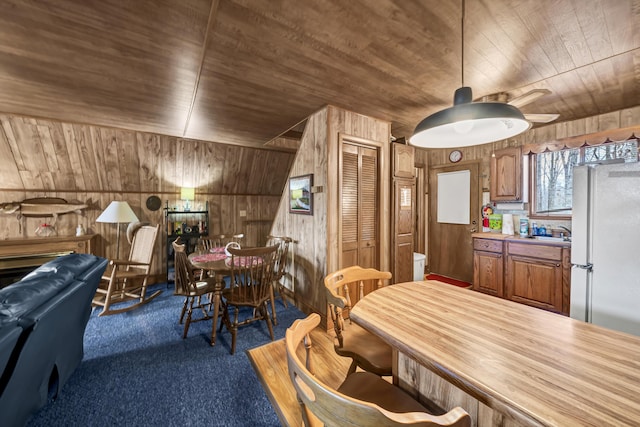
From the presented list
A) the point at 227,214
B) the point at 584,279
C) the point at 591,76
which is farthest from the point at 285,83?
the point at 227,214

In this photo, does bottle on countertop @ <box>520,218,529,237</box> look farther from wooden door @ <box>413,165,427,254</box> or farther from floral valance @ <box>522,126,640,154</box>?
wooden door @ <box>413,165,427,254</box>

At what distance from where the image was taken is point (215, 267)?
254cm

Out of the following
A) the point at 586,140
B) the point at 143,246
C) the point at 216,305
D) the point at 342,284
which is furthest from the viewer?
the point at 143,246

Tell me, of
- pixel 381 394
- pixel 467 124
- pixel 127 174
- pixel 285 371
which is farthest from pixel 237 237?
pixel 467 124

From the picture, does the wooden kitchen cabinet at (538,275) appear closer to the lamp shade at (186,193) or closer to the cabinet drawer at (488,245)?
the cabinet drawer at (488,245)

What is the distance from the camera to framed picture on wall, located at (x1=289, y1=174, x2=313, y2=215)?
301 cm

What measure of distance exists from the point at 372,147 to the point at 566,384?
8.84ft

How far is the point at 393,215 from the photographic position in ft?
10.6

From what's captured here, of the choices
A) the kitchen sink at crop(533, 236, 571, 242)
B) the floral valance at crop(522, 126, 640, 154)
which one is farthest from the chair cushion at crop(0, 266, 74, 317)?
the floral valance at crop(522, 126, 640, 154)

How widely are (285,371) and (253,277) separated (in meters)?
0.91

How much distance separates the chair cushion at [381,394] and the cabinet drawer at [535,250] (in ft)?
9.34

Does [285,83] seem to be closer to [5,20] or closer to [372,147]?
[372,147]

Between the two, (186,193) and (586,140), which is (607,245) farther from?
(186,193)

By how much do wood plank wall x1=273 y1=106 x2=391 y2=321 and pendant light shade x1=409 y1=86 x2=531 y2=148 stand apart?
124 cm
